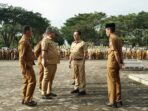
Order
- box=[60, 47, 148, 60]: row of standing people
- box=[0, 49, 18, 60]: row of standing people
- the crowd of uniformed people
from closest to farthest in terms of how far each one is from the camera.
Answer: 1. box=[0, 49, 18, 60]: row of standing people
2. the crowd of uniformed people
3. box=[60, 47, 148, 60]: row of standing people

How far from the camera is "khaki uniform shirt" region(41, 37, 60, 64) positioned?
444 inches

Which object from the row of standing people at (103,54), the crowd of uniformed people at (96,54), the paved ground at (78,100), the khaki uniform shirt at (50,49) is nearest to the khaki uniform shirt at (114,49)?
the paved ground at (78,100)

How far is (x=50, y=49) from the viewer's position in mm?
11406

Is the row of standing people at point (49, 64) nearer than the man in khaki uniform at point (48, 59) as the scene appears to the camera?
Yes

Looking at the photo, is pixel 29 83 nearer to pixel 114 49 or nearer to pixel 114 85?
pixel 114 85

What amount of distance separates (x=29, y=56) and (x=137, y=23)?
75313 mm

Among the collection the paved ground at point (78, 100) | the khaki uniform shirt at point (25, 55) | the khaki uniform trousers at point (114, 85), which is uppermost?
the khaki uniform shirt at point (25, 55)

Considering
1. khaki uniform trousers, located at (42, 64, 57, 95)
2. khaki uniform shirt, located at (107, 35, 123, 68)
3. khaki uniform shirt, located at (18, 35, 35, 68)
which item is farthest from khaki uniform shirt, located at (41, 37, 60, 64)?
khaki uniform shirt, located at (107, 35, 123, 68)

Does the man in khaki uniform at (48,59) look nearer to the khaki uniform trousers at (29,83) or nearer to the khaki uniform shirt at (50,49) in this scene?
the khaki uniform shirt at (50,49)

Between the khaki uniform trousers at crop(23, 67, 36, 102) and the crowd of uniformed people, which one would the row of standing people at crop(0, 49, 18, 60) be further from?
the khaki uniform trousers at crop(23, 67, 36, 102)

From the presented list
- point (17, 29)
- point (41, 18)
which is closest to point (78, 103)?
point (17, 29)

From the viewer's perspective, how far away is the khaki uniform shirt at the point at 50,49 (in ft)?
37.0

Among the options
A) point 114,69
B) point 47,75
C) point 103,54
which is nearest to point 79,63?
point 47,75

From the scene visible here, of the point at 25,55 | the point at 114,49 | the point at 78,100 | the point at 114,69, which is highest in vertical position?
the point at 114,49
